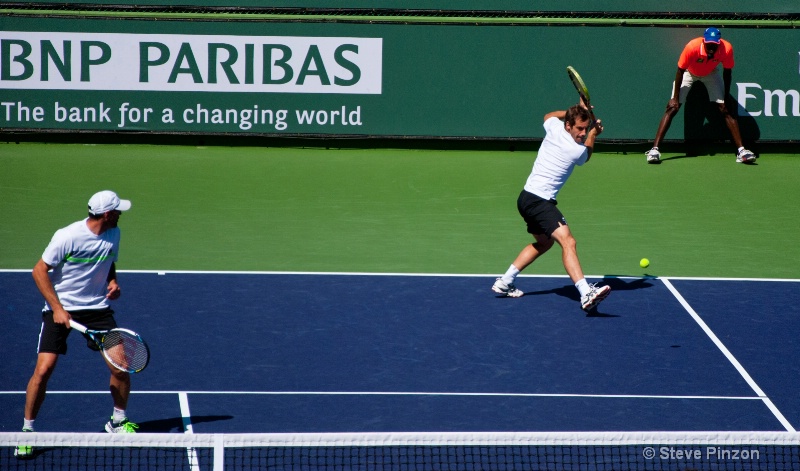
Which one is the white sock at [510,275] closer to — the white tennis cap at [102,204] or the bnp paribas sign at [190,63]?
the white tennis cap at [102,204]

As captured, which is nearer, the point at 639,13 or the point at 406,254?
the point at 406,254

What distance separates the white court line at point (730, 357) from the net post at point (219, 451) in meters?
3.69

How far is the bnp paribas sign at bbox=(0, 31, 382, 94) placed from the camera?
15453 mm

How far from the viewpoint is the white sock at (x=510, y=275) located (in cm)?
1002

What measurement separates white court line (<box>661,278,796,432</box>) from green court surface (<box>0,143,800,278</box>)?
2.50 feet

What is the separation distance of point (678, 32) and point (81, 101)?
8.35 meters

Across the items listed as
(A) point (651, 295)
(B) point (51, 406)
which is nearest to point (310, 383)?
(B) point (51, 406)

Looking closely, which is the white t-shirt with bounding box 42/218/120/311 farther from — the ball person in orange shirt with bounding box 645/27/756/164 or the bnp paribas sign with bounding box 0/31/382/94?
the ball person in orange shirt with bounding box 645/27/756/164

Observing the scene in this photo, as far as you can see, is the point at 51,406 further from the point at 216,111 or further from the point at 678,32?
the point at 678,32

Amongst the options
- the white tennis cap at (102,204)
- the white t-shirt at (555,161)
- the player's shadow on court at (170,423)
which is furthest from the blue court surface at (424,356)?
the white tennis cap at (102,204)

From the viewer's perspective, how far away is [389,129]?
16.0 metres

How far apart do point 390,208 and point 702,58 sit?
489cm

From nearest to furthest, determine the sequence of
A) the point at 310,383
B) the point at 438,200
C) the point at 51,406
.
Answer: the point at 51,406, the point at 310,383, the point at 438,200

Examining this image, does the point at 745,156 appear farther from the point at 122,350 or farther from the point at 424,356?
the point at 122,350
